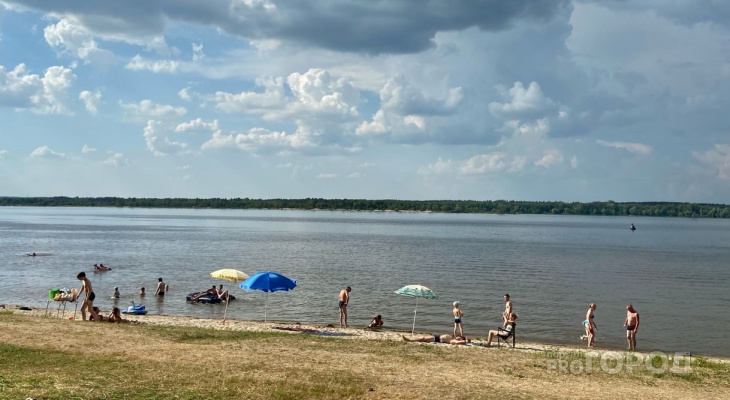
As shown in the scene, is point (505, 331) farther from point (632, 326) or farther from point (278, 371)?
point (278, 371)

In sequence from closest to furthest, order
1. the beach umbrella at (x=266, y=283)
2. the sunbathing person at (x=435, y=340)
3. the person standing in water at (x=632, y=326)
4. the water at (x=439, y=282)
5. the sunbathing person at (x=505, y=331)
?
the sunbathing person at (x=435, y=340) < the beach umbrella at (x=266, y=283) < the sunbathing person at (x=505, y=331) < the person standing in water at (x=632, y=326) < the water at (x=439, y=282)

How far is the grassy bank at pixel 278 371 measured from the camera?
41.9ft

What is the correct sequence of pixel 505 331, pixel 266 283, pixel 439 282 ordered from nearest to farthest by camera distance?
1. pixel 266 283
2. pixel 505 331
3. pixel 439 282

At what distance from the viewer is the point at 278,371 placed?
47.6 ft

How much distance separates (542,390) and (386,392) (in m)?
3.71

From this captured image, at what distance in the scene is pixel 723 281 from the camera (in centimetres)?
4934

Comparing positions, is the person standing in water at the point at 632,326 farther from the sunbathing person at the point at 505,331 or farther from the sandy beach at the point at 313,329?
the sunbathing person at the point at 505,331

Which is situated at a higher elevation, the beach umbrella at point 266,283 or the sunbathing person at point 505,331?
the beach umbrella at point 266,283

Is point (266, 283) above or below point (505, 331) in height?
above

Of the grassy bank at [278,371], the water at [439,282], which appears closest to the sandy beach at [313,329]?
the water at [439,282]

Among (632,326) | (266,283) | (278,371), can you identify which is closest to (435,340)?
(266,283)

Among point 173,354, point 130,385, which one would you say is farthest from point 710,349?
point 130,385

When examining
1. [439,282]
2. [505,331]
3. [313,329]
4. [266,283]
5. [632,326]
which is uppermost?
[266,283]

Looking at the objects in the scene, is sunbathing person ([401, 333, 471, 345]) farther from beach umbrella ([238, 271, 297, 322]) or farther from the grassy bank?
beach umbrella ([238, 271, 297, 322])
